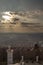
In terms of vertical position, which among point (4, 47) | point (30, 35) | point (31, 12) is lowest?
point (4, 47)

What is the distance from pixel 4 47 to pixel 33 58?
560mm

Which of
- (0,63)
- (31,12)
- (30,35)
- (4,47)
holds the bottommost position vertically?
(0,63)

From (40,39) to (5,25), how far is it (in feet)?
2.26

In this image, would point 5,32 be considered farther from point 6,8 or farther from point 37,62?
point 37,62

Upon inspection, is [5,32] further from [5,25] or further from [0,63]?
[0,63]

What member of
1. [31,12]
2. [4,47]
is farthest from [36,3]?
[4,47]

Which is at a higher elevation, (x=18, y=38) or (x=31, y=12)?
(x=31, y=12)

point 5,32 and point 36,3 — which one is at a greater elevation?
point 36,3

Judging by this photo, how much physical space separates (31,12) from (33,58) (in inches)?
32.9

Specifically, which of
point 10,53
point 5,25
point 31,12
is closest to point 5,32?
point 5,25

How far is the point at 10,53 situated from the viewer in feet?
10.5

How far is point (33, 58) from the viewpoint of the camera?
3203 mm

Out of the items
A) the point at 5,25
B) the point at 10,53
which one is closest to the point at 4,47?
the point at 10,53

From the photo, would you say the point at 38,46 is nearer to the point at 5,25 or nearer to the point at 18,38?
the point at 18,38
